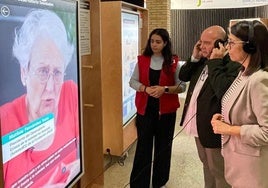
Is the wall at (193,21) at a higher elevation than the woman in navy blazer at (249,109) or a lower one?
higher

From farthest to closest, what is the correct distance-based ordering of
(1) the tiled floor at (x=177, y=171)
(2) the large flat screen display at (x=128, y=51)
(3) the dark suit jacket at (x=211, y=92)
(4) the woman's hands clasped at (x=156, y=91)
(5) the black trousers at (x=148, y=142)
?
(2) the large flat screen display at (x=128, y=51) → (1) the tiled floor at (x=177, y=171) → (5) the black trousers at (x=148, y=142) → (4) the woman's hands clasped at (x=156, y=91) → (3) the dark suit jacket at (x=211, y=92)

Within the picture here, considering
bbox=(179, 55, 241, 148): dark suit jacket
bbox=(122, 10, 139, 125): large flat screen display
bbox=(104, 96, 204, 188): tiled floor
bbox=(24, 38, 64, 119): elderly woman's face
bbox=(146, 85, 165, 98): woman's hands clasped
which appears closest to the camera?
bbox=(24, 38, 64, 119): elderly woman's face

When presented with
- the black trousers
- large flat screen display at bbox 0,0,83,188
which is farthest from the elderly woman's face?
the black trousers

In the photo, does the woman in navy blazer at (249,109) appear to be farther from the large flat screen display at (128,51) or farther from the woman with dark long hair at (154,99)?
the large flat screen display at (128,51)

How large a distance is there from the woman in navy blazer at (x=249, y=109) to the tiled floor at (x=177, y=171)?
1.74 meters

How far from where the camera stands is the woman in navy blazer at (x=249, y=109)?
1.58 m

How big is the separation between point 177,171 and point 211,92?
184 cm

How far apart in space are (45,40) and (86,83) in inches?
33.8

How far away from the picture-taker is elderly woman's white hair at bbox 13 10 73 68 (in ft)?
4.12

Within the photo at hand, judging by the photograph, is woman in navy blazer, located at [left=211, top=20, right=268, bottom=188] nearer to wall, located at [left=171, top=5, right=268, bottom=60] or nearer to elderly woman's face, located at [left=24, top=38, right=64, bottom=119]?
elderly woman's face, located at [left=24, top=38, right=64, bottom=119]

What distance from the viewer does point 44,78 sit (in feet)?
4.79

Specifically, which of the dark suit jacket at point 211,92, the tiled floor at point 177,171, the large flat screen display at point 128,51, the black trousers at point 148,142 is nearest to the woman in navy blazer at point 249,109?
the dark suit jacket at point 211,92

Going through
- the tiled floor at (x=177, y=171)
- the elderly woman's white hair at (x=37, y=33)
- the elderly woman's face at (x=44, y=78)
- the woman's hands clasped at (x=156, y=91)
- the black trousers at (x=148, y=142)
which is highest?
the elderly woman's white hair at (x=37, y=33)

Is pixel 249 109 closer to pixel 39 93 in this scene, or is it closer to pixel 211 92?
pixel 211 92
